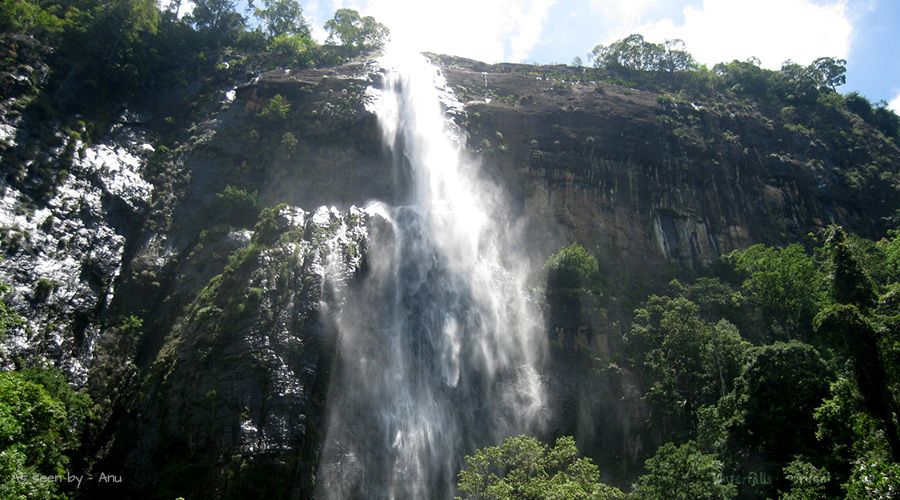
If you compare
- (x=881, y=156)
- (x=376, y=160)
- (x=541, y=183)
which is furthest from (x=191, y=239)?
(x=881, y=156)

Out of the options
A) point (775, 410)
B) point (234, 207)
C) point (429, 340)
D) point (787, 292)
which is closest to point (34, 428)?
point (429, 340)

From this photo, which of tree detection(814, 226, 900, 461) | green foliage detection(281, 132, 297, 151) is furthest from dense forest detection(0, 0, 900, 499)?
green foliage detection(281, 132, 297, 151)

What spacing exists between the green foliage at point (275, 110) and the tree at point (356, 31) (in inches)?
565

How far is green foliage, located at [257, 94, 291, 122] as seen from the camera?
133 ft

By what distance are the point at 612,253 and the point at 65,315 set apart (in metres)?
29.3

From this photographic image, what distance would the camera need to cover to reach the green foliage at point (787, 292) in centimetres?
3309

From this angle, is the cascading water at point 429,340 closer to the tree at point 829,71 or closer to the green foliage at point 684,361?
the green foliage at point 684,361

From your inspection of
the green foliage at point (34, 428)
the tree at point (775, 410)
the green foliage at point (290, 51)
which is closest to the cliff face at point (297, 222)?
the green foliage at point (34, 428)

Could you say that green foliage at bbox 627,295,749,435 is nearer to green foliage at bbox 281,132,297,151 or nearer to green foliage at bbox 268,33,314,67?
green foliage at bbox 281,132,297,151

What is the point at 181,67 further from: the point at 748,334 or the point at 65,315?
the point at 748,334

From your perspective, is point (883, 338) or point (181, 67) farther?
point (181, 67)

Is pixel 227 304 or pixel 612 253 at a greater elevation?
pixel 612 253

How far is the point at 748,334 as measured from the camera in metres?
34.1

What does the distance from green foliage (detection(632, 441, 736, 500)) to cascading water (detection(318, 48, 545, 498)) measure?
737cm
